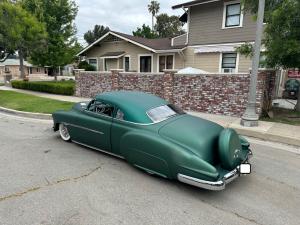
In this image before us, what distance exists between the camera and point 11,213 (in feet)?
9.98

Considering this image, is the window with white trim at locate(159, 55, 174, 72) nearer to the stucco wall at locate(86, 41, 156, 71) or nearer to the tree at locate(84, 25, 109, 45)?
the stucco wall at locate(86, 41, 156, 71)

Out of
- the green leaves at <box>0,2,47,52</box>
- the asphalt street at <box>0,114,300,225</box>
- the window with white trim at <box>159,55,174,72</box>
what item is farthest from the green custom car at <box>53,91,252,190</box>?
the green leaves at <box>0,2,47,52</box>

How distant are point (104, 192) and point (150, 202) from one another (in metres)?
0.74

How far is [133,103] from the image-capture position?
4.62m

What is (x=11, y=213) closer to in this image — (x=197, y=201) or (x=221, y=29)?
(x=197, y=201)

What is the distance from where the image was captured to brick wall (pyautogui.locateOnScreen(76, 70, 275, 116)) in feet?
28.8

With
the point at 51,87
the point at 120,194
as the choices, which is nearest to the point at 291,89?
the point at 120,194

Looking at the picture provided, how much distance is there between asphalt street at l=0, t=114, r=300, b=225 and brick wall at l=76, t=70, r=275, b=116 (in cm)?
401

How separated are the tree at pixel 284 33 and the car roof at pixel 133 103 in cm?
498

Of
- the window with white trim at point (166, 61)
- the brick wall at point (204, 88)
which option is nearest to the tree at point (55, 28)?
the window with white trim at point (166, 61)

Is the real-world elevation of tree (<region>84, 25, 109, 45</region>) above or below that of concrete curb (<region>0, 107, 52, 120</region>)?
above

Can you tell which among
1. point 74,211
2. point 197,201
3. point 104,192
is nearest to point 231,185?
point 197,201

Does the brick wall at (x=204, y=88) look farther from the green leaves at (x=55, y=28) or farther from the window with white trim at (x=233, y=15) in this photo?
the green leaves at (x=55, y=28)

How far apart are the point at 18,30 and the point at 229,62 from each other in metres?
13.9
